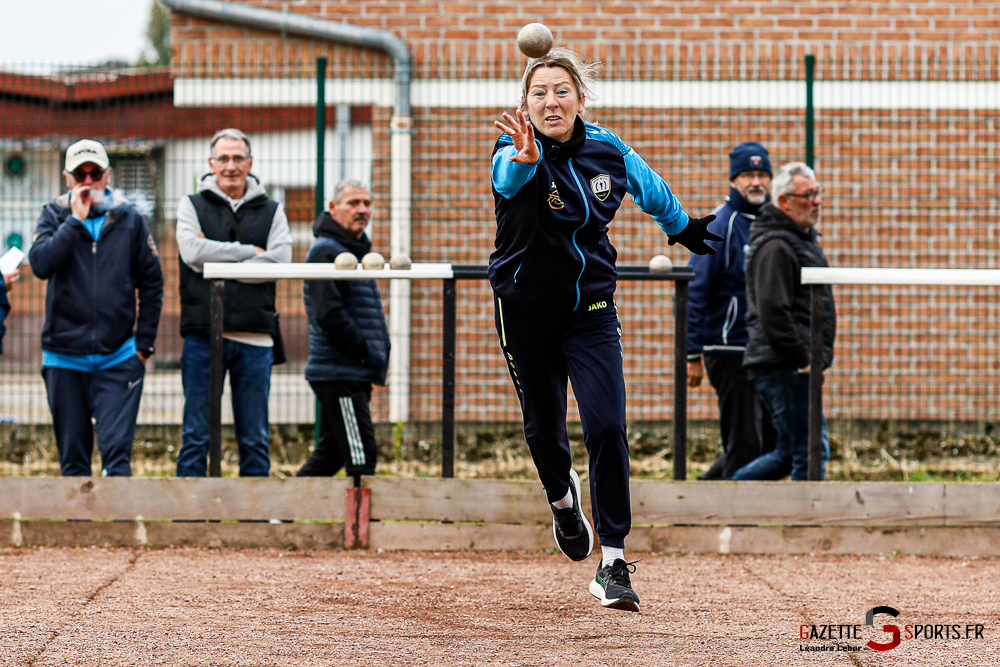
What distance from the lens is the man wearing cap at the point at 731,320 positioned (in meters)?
7.22

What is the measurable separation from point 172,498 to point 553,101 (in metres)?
3.24

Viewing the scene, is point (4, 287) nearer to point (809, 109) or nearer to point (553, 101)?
point (553, 101)

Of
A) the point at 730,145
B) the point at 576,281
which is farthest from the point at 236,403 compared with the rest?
the point at 730,145

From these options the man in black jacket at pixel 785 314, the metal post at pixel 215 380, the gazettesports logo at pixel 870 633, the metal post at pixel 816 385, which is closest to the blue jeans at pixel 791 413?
the man in black jacket at pixel 785 314

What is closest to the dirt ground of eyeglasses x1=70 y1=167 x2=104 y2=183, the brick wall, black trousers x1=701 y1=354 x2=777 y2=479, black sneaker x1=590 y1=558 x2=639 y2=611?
black sneaker x1=590 y1=558 x2=639 y2=611

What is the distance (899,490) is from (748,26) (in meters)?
5.48

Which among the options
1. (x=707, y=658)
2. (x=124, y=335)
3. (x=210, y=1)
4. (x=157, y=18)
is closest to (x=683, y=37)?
(x=210, y=1)

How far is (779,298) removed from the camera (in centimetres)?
662

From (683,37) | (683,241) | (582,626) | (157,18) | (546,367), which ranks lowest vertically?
(582,626)

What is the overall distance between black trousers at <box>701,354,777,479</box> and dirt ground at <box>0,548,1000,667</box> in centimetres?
91

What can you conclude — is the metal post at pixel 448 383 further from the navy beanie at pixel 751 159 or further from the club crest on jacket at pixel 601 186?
the club crest on jacket at pixel 601 186

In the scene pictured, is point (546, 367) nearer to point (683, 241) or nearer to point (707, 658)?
point (683, 241)

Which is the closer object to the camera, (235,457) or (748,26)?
(235,457)

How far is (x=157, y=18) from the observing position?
6041 cm
